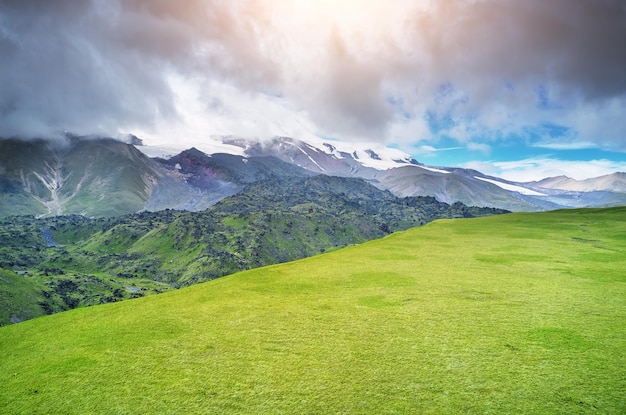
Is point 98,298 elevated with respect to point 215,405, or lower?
lower

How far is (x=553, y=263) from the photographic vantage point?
26.8 m

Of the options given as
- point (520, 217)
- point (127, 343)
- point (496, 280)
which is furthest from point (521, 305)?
point (520, 217)

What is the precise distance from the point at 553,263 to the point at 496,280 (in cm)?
821

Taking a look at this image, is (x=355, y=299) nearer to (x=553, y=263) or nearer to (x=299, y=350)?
(x=299, y=350)

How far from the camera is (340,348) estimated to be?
1331 centimetres

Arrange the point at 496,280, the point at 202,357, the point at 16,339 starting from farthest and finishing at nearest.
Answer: the point at 496,280 → the point at 16,339 → the point at 202,357

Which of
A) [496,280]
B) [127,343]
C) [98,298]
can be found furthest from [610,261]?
[98,298]

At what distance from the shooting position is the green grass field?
407 inches

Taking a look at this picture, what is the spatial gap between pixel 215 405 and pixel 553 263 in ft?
88.4

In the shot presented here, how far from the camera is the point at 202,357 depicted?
42.6ft

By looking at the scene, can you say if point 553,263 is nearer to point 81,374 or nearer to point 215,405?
point 215,405

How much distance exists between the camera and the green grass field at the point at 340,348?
10.3 meters

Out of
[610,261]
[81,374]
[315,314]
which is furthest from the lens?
[610,261]

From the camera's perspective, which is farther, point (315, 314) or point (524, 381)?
point (315, 314)
